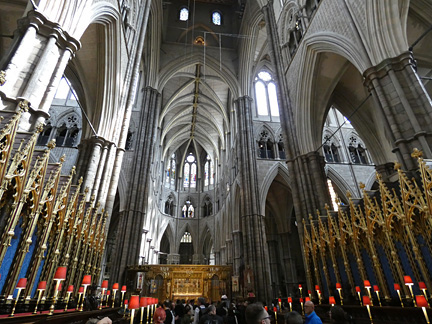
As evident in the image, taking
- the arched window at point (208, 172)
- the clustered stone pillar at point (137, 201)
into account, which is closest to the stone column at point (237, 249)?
the clustered stone pillar at point (137, 201)

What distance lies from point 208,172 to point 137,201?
59.4ft

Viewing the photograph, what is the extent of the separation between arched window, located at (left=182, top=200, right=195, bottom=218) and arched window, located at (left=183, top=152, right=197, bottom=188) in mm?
2228

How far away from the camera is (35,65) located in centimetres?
436

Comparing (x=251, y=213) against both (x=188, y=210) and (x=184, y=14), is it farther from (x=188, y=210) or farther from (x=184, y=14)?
(x=184, y=14)

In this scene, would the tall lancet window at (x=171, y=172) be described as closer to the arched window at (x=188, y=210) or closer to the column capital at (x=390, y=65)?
the arched window at (x=188, y=210)

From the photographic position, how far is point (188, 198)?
98.7ft

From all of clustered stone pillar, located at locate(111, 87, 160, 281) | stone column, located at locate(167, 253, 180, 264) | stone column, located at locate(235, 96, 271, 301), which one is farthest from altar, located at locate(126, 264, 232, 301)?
stone column, located at locate(167, 253, 180, 264)

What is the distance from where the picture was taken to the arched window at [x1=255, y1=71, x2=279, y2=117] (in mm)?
19125

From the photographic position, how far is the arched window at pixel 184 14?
21.2 meters

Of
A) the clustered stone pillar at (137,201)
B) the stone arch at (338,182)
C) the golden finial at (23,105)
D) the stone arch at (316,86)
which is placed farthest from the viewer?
the stone arch at (338,182)

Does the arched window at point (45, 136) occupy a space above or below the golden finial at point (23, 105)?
above

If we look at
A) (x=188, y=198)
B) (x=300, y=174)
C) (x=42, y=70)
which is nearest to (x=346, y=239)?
(x=300, y=174)

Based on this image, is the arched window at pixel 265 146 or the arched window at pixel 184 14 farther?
the arched window at pixel 184 14

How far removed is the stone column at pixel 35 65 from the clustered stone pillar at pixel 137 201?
9782mm
